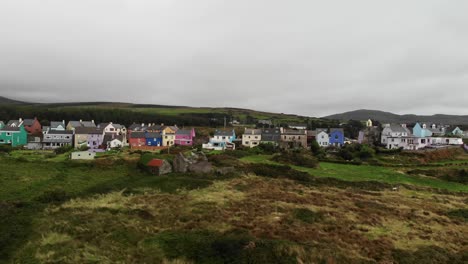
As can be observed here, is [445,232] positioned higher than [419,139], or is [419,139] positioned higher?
[419,139]

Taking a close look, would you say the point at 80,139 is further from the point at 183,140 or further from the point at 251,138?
the point at 251,138

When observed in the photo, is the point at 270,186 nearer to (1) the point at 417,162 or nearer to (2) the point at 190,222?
(2) the point at 190,222

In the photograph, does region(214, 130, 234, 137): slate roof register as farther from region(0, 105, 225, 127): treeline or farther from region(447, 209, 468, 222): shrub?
region(0, 105, 225, 127): treeline

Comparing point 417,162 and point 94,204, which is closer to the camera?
point 94,204

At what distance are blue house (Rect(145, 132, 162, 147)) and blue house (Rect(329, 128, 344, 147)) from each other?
48771 millimetres

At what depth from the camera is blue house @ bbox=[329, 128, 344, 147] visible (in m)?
78.3

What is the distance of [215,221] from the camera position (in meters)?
20.7

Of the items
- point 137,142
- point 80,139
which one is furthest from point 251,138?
point 80,139

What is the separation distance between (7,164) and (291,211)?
4141cm

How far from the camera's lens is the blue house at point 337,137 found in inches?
3083

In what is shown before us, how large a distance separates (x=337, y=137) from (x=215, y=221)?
217ft

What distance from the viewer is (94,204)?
24125 millimetres

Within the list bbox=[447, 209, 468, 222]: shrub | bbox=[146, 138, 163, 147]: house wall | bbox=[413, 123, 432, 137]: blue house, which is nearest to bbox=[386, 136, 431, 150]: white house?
bbox=[413, 123, 432, 137]: blue house

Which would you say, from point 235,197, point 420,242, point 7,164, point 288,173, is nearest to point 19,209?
point 235,197
